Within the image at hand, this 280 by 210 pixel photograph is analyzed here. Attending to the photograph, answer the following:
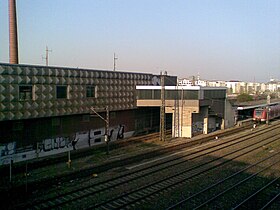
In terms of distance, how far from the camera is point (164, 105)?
33.2 meters

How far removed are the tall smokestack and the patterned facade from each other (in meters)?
7.67

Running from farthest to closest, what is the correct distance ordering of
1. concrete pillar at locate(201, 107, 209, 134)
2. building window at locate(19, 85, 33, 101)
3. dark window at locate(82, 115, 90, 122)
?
concrete pillar at locate(201, 107, 209, 134)
dark window at locate(82, 115, 90, 122)
building window at locate(19, 85, 33, 101)

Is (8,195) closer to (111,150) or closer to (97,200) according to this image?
(97,200)

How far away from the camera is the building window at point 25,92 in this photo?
2181 cm

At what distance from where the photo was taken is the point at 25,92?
22.2 meters

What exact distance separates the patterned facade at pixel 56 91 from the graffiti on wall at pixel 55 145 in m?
2.28

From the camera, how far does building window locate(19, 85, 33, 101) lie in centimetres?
2181

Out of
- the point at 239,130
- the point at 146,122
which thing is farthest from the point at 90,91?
the point at 239,130

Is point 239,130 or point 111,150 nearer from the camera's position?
point 111,150

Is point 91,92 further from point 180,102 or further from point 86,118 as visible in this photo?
point 180,102

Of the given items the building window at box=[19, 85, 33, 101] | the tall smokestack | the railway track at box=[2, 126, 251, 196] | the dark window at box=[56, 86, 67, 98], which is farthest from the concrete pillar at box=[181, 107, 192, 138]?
the tall smokestack

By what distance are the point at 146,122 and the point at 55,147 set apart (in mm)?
15607

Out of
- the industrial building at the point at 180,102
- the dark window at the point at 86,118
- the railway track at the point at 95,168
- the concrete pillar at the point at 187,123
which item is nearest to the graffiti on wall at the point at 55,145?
the dark window at the point at 86,118

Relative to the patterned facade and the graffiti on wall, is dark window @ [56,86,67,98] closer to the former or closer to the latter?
the patterned facade
